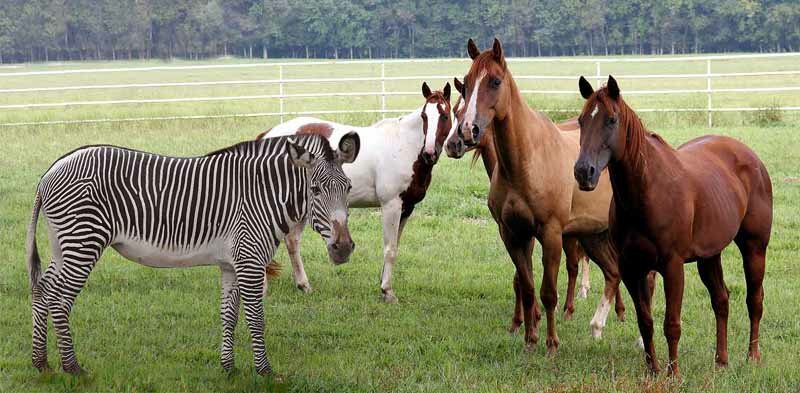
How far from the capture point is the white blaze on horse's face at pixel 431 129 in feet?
26.3

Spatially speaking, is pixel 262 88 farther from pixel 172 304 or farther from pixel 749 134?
pixel 172 304

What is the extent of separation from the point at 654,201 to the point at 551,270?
125 centimetres

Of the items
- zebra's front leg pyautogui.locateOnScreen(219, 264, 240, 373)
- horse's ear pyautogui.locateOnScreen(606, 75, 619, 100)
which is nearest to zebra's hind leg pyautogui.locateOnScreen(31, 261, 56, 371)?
zebra's front leg pyautogui.locateOnScreen(219, 264, 240, 373)

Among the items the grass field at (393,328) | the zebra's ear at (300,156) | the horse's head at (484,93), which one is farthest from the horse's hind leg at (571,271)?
the zebra's ear at (300,156)

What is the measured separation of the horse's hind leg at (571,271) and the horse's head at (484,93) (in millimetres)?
1858

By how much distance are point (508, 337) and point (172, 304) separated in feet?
9.01

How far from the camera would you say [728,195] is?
18.6 ft

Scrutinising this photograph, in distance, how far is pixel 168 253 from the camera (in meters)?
5.75

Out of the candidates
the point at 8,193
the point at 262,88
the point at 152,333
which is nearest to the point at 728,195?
the point at 152,333

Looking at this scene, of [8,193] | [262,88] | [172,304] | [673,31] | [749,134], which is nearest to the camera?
[172,304]

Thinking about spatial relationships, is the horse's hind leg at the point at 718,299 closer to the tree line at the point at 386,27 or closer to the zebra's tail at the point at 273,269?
the zebra's tail at the point at 273,269

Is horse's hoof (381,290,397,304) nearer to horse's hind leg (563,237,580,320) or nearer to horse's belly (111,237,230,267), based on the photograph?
horse's hind leg (563,237,580,320)

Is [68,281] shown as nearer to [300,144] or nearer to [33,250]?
[33,250]

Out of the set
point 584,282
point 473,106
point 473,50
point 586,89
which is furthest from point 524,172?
point 584,282
